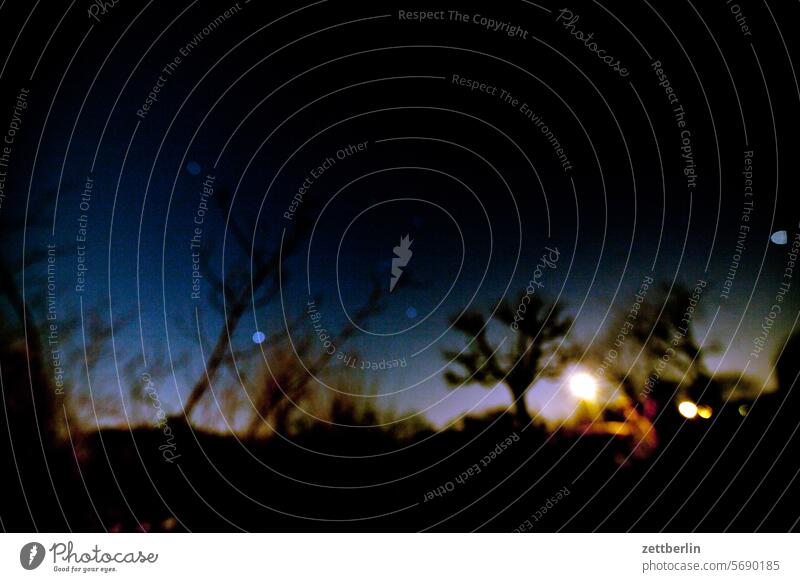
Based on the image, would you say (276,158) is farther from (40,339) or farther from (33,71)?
(40,339)

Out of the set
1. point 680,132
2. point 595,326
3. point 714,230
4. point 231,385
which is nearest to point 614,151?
point 680,132

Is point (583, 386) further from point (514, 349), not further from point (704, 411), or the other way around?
point (704, 411)

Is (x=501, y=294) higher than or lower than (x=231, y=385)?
higher

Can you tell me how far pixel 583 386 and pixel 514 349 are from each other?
41 centimetres

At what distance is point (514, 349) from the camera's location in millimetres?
3580

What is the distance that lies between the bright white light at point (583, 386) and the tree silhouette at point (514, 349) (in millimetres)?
109

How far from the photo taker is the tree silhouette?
11.6 ft

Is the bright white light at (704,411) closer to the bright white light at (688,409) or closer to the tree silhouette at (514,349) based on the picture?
the bright white light at (688,409)

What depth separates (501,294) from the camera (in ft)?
11.8

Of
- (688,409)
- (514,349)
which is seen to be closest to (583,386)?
(514,349)

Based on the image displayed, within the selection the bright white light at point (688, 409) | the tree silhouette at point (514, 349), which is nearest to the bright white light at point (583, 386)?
the tree silhouette at point (514, 349)

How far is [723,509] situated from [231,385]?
264 cm
